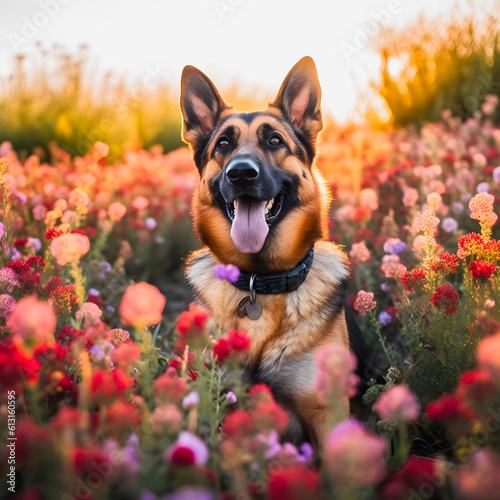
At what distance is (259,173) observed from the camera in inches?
104

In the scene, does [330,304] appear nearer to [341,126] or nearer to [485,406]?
[485,406]

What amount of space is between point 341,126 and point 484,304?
7628 millimetres

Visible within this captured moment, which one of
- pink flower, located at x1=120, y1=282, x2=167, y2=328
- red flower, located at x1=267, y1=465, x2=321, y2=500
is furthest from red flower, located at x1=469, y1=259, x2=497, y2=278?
pink flower, located at x1=120, y1=282, x2=167, y2=328

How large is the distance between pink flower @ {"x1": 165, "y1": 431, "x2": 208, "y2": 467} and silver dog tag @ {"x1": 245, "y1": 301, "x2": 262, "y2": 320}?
141cm

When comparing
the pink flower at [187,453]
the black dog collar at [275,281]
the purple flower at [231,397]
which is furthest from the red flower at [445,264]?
the pink flower at [187,453]

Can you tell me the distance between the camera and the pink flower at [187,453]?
1.07m

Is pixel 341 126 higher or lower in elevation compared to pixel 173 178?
higher

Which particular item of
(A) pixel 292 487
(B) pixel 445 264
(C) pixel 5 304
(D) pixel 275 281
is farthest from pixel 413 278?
(C) pixel 5 304

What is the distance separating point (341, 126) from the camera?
901 cm

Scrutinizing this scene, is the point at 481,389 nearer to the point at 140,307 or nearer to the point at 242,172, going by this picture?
the point at 140,307

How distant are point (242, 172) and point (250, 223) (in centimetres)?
34

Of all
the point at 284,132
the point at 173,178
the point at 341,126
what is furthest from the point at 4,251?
the point at 341,126

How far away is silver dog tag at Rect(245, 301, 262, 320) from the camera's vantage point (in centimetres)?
254

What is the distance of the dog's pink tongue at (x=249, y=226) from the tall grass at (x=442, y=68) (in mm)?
6757
